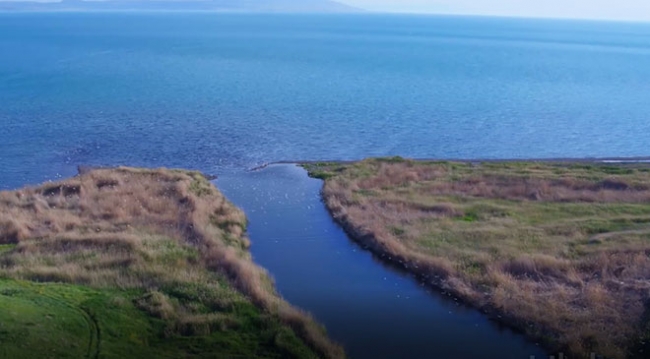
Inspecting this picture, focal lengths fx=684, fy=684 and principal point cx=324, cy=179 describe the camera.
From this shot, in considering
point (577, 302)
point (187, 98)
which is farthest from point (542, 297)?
point (187, 98)

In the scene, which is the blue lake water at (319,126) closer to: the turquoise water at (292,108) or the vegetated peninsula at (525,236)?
the turquoise water at (292,108)

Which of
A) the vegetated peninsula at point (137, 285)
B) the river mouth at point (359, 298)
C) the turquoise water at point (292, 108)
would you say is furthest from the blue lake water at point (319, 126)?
the vegetated peninsula at point (137, 285)

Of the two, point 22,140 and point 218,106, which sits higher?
point 218,106

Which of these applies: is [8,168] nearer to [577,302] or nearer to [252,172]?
[252,172]

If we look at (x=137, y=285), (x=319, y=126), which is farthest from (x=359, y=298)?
(x=319, y=126)

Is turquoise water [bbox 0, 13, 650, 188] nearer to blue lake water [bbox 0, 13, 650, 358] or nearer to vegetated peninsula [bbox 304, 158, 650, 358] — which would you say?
blue lake water [bbox 0, 13, 650, 358]
